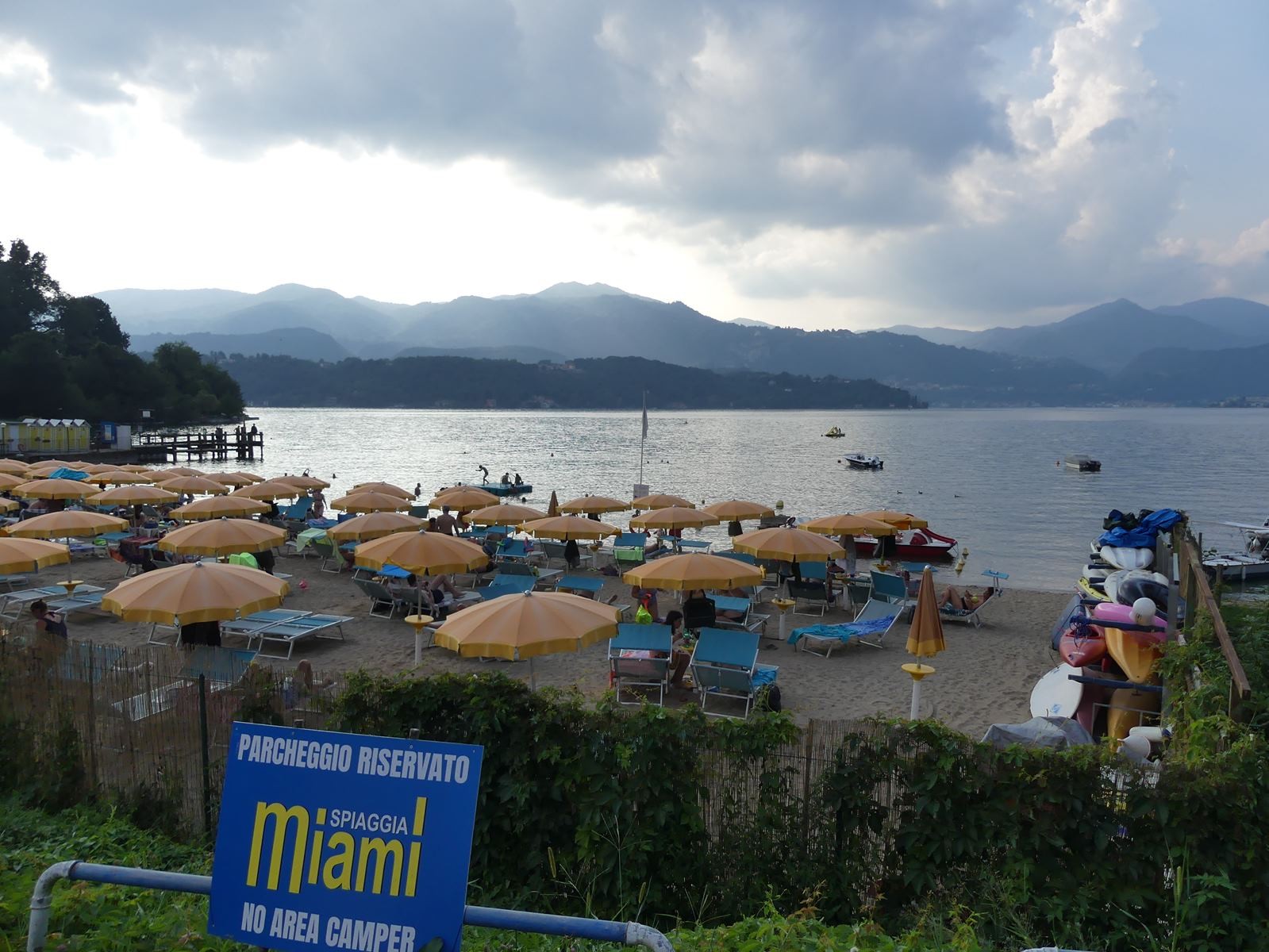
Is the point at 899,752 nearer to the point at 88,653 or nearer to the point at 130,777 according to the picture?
the point at 130,777

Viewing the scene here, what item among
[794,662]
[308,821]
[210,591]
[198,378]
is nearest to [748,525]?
[794,662]

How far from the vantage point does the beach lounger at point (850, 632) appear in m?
11.9

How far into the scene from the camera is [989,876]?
166 inches

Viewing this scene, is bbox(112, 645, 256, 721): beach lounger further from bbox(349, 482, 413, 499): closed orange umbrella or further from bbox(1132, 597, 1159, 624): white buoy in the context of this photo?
bbox(349, 482, 413, 499): closed orange umbrella

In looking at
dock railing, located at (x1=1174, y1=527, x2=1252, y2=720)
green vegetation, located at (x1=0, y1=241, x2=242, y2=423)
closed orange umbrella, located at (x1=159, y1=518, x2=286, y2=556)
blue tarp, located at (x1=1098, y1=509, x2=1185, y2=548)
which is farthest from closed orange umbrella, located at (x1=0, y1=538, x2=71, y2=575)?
green vegetation, located at (x1=0, y1=241, x2=242, y2=423)

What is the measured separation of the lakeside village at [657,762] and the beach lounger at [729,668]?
0.04 meters

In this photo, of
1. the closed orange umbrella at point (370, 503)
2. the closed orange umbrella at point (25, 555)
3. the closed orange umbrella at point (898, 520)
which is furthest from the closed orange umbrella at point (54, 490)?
the closed orange umbrella at point (898, 520)

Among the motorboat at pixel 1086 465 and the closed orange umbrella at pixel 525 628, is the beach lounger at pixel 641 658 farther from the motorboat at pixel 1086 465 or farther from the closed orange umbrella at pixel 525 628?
the motorboat at pixel 1086 465

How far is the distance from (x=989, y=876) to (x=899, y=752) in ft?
2.39

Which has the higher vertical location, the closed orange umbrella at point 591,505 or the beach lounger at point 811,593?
the closed orange umbrella at point 591,505

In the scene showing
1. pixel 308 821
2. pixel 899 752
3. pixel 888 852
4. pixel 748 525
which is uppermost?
pixel 308 821

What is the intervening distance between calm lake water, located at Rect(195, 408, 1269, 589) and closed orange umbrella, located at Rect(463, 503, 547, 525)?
13.2 metres

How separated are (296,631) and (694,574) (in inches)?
224

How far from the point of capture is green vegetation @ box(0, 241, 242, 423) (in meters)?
66.1
